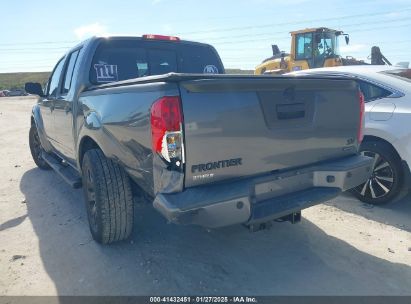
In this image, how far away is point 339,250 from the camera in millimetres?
3520

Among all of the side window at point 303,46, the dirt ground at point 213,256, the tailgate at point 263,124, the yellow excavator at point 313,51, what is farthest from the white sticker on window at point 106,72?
the side window at point 303,46

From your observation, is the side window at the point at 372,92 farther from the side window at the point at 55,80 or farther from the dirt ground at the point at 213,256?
the side window at the point at 55,80

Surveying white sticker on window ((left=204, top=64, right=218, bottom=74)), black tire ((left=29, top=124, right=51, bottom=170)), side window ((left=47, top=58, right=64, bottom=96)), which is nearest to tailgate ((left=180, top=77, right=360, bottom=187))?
white sticker on window ((left=204, top=64, right=218, bottom=74))

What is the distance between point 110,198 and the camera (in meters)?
3.30

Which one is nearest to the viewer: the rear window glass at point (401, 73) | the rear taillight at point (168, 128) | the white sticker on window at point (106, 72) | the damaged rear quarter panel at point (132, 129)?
the rear taillight at point (168, 128)

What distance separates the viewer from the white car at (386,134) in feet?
Result: 13.9

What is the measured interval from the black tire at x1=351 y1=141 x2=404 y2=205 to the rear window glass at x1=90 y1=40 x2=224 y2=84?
7.93ft

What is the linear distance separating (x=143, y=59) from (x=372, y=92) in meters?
2.92

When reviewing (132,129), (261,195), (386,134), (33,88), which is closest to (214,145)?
(261,195)

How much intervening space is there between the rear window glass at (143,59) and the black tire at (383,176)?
242 cm

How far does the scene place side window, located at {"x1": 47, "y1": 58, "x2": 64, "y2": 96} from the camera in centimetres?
535

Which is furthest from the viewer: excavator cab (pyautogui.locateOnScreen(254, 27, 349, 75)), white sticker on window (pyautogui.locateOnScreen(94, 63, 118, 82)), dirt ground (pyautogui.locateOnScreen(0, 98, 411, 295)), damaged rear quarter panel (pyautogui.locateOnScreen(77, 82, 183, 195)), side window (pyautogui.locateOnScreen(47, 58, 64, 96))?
excavator cab (pyautogui.locateOnScreen(254, 27, 349, 75))

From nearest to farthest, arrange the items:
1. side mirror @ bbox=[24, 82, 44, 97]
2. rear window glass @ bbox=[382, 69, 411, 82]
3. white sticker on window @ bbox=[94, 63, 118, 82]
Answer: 1. white sticker on window @ bbox=[94, 63, 118, 82]
2. rear window glass @ bbox=[382, 69, 411, 82]
3. side mirror @ bbox=[24, 82, 44, 97]

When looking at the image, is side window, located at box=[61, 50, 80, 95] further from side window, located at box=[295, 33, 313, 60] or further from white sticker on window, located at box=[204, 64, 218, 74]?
side window, located at box=[295, 33, 313, 60]
